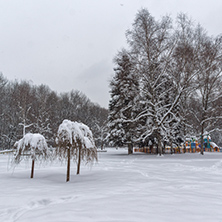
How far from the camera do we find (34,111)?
39.7 m

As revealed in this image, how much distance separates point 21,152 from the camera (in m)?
9.00

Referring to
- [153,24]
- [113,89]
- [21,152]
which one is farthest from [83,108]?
[21,152]

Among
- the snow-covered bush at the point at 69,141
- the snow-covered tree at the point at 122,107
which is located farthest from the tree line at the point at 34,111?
the snow-covered bush at the point at 69,141

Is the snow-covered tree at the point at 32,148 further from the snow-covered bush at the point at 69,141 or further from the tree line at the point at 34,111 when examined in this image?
the tree line at the point at 34,111

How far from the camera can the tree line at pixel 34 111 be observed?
3625cm

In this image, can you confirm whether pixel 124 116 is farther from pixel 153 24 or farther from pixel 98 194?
pixel 98 194

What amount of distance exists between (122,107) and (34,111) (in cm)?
1922

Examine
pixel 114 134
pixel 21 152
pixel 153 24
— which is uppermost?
pixel 153 24

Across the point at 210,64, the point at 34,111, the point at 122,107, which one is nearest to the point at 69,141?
the point at 210,64

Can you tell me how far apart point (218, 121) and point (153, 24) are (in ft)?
42.6

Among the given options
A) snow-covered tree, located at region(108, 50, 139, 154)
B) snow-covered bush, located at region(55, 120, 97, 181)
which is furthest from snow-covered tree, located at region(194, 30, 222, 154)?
snow-covered bush, located at region(55, 120, 97, 181)

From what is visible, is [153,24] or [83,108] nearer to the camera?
[153,24]

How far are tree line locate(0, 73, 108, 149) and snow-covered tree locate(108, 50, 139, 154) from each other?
405 inches

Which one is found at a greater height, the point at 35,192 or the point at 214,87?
the point at 214,87
